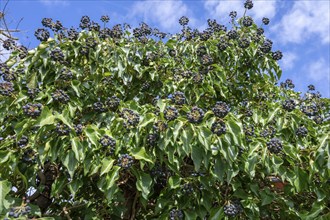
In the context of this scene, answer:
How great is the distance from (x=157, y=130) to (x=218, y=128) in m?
0.36

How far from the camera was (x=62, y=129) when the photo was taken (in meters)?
2.79

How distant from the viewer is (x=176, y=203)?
3.01 metres

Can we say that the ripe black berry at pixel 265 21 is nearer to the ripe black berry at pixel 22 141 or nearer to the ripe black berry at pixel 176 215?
the ripe black berry at pixel 176 215

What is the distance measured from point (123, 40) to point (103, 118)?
87 cm

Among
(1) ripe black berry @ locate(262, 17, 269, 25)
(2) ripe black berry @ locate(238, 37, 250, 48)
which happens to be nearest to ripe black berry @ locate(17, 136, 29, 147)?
(2) ripe black berry @ locate(238, 37, 250, 48)

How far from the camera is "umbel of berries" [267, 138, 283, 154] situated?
9.48ft

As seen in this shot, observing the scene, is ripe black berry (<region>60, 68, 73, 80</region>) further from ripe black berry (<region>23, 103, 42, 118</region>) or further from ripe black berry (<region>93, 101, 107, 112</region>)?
ripe black berry (<region>23, 103, 42, 118</region>)

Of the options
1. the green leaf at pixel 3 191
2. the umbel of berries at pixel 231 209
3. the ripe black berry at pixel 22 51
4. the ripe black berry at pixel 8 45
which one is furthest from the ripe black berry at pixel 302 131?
the ripe black berry at pixel 8 45

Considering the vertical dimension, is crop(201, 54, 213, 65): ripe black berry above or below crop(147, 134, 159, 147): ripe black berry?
above

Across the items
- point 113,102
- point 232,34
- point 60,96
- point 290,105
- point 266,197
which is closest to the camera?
point 266,197

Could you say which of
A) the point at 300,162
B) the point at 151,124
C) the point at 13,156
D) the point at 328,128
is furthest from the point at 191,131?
the point at 328,128

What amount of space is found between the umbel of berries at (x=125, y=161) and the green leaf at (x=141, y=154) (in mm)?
37

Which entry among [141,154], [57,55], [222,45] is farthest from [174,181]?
[222,45]

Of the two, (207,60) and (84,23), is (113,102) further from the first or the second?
(207,60)
